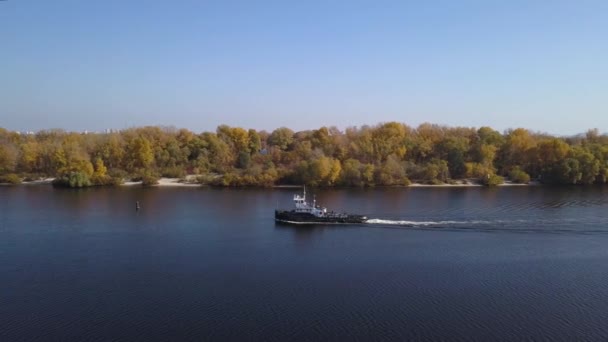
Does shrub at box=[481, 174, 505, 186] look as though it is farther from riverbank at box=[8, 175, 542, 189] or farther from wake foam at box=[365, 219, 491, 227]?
wake foam at box=[365, 219, 491, 227]

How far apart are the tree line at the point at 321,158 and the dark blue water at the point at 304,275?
30.4m

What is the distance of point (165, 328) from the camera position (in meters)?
22.8

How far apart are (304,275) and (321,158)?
54.2 meters

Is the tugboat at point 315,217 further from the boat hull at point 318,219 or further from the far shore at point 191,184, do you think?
the far shore at point 191,184

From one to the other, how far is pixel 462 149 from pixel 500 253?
5774 cm

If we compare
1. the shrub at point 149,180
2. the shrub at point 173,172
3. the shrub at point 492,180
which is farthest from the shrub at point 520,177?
the shrub at point 149,180

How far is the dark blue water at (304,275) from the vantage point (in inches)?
903

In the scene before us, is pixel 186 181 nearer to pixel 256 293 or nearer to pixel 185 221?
pixel 185 221

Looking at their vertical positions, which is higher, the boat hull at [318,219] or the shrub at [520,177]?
the shrub at [520,177]

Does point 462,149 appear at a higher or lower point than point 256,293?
higher

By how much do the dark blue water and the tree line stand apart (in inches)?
1196

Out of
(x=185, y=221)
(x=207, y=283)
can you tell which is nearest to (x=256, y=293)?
(x=207, y=283)

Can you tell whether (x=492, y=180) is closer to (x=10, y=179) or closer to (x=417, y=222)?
(x=417, y=222)

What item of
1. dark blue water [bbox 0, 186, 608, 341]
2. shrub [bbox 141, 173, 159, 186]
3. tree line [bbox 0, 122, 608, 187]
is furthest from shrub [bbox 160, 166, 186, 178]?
dark blue water [bbox 0, 186, 608, 341]
